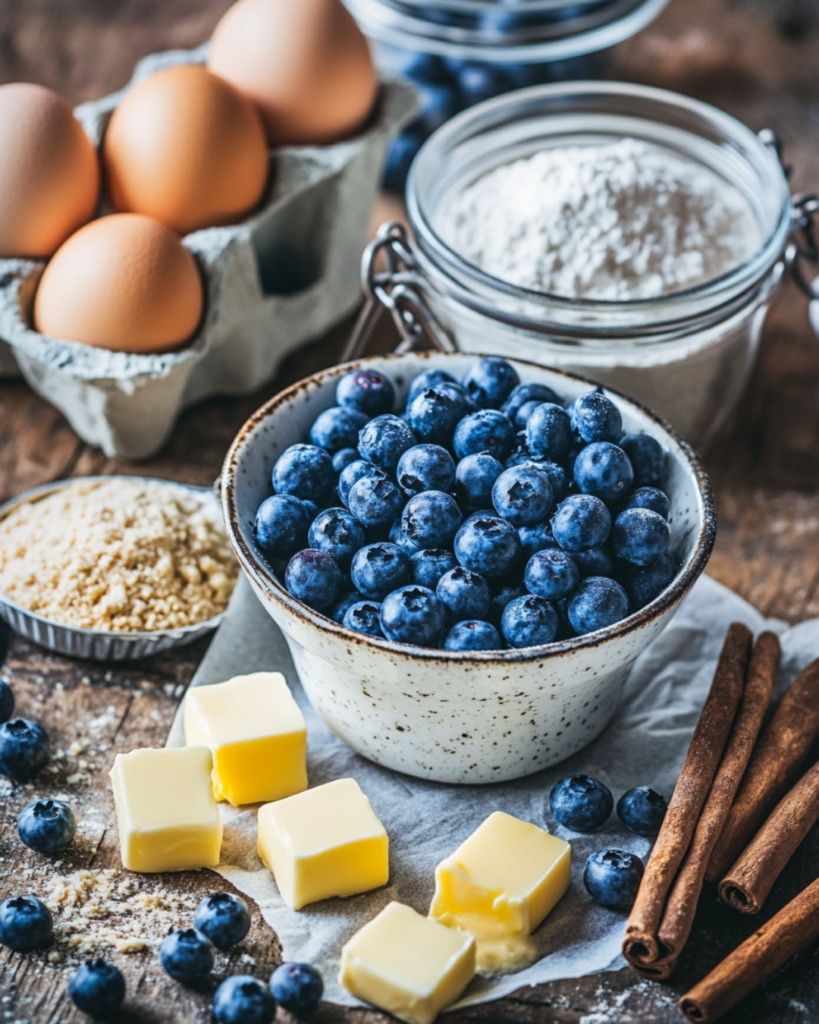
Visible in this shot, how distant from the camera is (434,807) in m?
1.08

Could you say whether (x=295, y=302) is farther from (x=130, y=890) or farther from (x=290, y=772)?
(x=130, y=890)

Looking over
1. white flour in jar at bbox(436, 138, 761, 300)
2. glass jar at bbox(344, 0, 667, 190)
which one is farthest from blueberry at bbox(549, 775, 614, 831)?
glass jar at bbox(344, 0, 667, 190)

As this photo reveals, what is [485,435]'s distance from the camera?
106 cm

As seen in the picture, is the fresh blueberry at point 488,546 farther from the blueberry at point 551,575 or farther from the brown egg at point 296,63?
the brown egg at point 296,63

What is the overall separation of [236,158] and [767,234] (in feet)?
2.20

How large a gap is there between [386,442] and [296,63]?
66 cm

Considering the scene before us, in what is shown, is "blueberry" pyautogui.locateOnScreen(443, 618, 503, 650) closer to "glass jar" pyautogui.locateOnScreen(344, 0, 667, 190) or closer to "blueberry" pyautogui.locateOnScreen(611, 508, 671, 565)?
"blueberry" pyautogui.locateOnScreen(611, 508, 671, 565)

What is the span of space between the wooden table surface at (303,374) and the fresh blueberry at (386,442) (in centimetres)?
34

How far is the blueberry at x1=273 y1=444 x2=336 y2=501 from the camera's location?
3.49 feet

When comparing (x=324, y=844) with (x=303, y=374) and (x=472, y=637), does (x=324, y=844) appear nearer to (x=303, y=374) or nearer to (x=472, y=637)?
(x=472, y=637)

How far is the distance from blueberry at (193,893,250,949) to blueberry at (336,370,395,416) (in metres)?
0.49

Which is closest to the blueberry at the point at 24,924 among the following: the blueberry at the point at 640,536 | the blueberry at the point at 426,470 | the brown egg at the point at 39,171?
the blueberry at the point at 426,470

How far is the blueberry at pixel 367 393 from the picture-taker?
1133 mm

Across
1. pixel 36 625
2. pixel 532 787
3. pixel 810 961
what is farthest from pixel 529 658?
pixel 36 625
